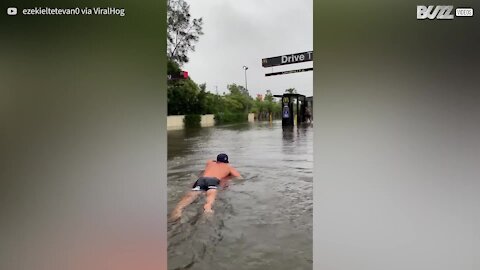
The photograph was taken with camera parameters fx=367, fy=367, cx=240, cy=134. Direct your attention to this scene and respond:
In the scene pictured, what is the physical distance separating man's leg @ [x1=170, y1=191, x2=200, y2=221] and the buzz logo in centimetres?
257

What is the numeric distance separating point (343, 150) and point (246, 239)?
1531 mm

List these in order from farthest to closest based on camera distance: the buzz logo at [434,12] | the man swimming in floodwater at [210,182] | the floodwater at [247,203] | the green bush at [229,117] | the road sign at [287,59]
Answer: the green bush at [229,117], the man swimming in floodwater at [210,182], the floodwater at [247,203], the road sign at [287,59], the buzz logo at [434,12]

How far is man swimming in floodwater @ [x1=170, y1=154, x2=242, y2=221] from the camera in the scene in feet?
12.7

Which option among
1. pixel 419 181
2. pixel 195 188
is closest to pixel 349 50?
pixel 419 181

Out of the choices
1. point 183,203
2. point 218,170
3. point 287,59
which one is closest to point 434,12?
point 287,59

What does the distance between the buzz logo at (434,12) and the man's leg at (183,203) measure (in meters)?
2.57

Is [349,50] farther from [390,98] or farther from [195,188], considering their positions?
[195,188]

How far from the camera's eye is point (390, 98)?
1.80 meters

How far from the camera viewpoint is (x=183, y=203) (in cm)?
387

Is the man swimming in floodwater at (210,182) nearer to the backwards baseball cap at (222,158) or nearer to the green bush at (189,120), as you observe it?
the backwards baseball cap at (222,158)

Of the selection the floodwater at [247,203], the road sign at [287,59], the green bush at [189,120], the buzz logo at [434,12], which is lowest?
the floodwater at [247,203]

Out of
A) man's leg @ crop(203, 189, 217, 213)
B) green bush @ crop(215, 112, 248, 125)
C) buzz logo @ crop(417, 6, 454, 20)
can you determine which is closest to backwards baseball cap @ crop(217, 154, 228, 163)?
green bush @ crop(215, 112, 248, 125)

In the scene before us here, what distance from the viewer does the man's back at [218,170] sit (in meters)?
4.74

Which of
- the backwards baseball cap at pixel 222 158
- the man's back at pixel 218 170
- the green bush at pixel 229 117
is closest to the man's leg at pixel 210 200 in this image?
the man's back at pixel 218 170
